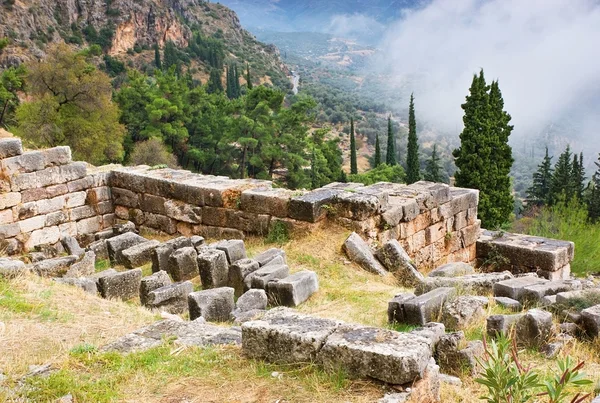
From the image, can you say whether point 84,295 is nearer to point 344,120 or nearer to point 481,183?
point 481,183

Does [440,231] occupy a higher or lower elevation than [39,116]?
lower

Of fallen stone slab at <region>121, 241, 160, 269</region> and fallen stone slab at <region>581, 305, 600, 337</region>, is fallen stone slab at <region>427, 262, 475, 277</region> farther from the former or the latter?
fallen stone slab at <region>121, 241, 160, 269</region>

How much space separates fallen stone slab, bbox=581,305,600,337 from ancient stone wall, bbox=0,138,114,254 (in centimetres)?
905

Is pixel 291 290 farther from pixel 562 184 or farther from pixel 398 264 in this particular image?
pixel 562 184

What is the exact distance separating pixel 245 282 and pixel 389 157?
62.6 m

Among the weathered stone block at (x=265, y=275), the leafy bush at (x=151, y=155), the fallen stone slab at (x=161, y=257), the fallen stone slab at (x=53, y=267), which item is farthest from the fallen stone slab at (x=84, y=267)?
the leafy bush at (x=151, y=155)

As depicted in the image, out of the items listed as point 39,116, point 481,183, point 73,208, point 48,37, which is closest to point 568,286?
point 73,208

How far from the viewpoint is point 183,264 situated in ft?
29.2

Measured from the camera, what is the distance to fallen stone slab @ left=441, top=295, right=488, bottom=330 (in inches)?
234

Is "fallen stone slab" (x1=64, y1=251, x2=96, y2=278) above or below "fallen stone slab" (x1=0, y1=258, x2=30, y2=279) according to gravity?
below

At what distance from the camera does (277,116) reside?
52.0 meters

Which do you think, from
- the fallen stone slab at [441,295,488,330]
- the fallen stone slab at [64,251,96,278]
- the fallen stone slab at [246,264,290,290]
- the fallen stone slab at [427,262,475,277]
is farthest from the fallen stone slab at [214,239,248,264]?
the fallen stone slab at [441,295,488,330]

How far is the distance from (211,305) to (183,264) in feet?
6.70

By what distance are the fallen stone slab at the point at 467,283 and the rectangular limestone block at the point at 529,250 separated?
4.44 m
